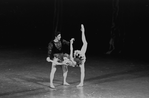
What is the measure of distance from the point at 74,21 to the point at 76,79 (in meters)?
12.9

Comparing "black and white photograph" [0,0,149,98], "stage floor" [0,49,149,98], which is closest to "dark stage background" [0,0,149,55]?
"black and white photograph" [0,0,149,98]

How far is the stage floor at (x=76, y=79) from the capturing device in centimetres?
1060

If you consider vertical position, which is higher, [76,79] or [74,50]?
[74,50]

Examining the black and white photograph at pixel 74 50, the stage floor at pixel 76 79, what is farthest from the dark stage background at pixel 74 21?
the stage floor at pixel 76 79

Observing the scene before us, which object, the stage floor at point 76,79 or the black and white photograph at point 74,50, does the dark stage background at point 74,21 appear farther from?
the stage floor at point 76,79

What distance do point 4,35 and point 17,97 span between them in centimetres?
1585

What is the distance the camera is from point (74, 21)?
2514 centimetres

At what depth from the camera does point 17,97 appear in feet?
33.2

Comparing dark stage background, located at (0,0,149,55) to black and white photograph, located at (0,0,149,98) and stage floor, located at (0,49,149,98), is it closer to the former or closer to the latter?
black and white photograph, located at (0,0,149,98)

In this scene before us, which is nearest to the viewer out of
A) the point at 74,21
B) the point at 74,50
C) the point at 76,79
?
the point at 76,79

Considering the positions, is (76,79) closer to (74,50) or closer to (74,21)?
(74,50)

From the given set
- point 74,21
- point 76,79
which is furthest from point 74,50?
point 76,79

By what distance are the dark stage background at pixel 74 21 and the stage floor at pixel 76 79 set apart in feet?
18.1

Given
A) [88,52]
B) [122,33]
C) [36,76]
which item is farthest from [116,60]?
[122,33]
